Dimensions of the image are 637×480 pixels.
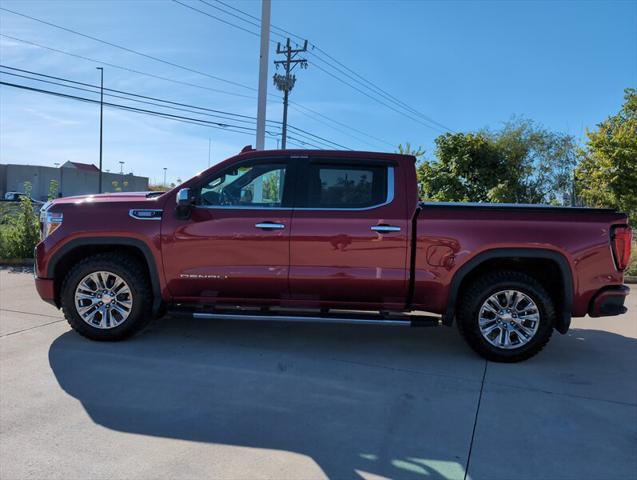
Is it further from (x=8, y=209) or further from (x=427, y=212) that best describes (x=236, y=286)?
(x=8, y=209)

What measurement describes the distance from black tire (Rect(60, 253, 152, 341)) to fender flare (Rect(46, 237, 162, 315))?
11 cm

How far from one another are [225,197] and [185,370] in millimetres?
1707

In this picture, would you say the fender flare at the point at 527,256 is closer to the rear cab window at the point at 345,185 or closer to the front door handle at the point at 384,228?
the front door handle at the point at 384,228

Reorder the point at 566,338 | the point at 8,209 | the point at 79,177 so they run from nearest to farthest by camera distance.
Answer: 1. the point at 566,338
2. the point at 8,209
3. the point at 79,177

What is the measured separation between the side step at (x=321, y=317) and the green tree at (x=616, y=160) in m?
8.63

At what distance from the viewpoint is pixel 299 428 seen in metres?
3.29

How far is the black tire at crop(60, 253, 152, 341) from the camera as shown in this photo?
4840 mm

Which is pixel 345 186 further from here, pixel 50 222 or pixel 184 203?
pixel 50 222

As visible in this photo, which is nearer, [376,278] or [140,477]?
[140,477]

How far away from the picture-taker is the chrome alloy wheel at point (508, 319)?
4609mm

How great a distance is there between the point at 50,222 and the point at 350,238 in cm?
304

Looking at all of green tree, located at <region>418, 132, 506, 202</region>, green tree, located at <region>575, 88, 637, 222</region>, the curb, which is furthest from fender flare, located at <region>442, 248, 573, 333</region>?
green tree, located at <region>418, 132, 506, 202</region>

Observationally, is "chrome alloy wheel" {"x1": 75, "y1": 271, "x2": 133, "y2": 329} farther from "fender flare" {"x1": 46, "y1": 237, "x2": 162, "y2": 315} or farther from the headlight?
the headlight

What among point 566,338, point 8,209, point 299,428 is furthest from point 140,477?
point 8,209
